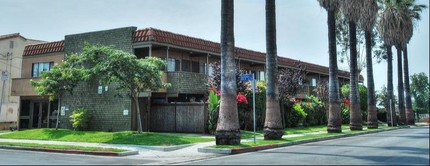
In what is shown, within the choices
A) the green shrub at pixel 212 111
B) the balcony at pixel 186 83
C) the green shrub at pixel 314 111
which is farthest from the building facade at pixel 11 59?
the green shrub at pixel 314 111

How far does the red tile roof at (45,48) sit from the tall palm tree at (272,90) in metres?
17.2

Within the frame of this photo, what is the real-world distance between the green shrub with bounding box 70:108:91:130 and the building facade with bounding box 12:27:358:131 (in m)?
0.63

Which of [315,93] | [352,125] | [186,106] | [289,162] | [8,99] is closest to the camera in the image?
[289,162]

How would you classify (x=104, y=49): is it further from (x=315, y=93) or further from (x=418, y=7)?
(x=418, y=7)

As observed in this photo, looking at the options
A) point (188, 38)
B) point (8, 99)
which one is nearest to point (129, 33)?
point (188, 38)

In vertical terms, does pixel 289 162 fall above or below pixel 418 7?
below

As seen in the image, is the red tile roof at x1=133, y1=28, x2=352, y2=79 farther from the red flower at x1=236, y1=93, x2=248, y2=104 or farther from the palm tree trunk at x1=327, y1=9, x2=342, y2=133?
the palm tree trunk at x1=327, y1=9, x2=342, y2=133

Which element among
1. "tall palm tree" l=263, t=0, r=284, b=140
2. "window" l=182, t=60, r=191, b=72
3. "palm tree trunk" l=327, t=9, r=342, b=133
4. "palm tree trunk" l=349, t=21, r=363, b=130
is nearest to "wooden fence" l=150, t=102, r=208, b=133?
"window" l=182, t=60, r=191, b=72

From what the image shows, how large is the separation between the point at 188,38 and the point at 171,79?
359cm

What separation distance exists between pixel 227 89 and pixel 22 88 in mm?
21643

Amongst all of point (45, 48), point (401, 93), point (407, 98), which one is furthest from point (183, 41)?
point (407, 98)

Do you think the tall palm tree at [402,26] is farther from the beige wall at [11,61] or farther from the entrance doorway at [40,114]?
the beige wall at [11,61]

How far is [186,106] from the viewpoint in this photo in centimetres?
2647

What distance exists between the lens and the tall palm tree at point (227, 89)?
1694cm
